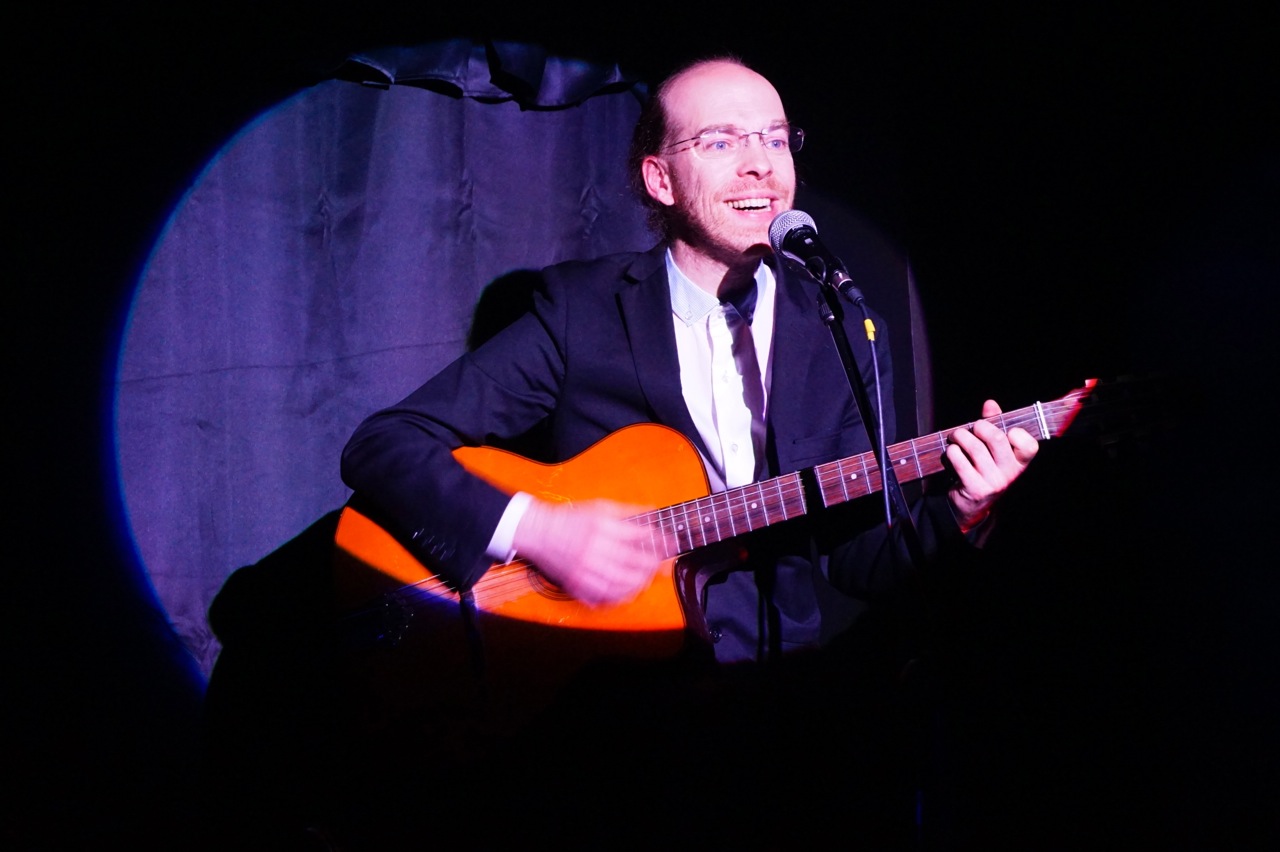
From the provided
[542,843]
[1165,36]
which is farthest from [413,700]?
[1165,36]

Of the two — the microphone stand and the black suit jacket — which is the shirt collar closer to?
the black suit jacket

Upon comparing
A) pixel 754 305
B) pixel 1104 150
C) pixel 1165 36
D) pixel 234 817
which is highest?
pixel 1165 36

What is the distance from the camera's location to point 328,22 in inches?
92.9

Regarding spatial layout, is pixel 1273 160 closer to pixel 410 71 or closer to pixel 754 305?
pixel 754 305

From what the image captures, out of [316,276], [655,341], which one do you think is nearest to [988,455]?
[655,341]

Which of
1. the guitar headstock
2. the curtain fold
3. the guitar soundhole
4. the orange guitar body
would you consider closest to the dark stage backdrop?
the curtain fold

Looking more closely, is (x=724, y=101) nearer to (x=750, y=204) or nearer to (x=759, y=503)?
(x=750, y=204)

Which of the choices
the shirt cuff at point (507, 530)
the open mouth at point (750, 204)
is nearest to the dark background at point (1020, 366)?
the open mouth at point (750, 204)

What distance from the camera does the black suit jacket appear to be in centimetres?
195

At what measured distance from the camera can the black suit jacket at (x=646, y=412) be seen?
76.9 inches

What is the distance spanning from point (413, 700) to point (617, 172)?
1.87 metres

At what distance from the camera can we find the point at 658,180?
7.66ft

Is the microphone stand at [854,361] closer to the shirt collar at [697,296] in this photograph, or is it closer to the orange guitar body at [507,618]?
the orange guitar body at [507,618]

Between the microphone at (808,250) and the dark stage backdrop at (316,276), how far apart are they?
4.12 ft
